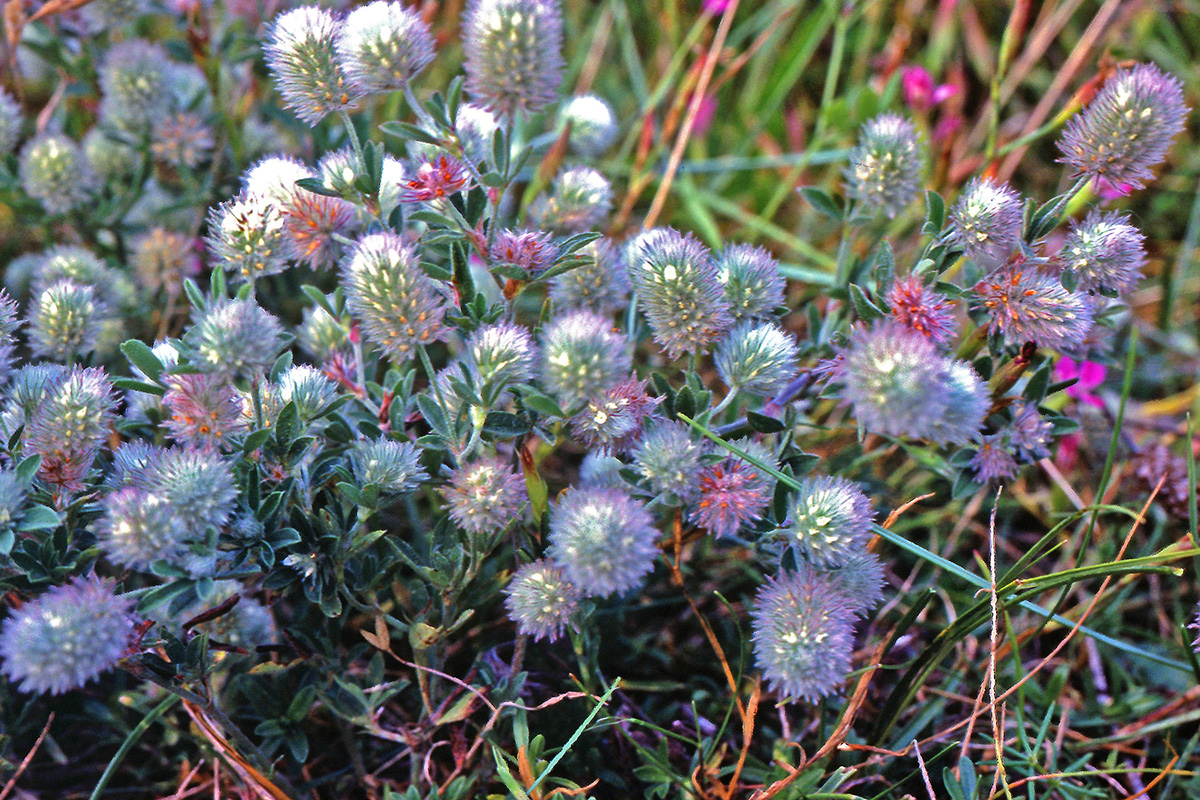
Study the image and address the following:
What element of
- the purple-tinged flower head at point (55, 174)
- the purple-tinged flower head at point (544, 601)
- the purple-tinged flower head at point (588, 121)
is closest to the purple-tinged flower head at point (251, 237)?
the purple-tinged flower head at point (544, 601)

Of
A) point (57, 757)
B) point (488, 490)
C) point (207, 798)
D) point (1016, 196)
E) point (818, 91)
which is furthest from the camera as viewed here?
point (818, 91)

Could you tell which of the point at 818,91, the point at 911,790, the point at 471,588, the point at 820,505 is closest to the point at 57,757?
the point at 471,588

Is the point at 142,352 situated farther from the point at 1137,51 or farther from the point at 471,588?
the point at 1137,51

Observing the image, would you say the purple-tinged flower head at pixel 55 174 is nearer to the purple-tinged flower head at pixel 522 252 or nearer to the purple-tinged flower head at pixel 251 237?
the purple-tinged flower head at pixel 251 237

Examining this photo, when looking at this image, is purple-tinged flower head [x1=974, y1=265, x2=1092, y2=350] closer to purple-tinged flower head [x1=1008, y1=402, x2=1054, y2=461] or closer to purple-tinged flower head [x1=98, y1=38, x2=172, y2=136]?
purple-tinged flower head [x1=1008, y1=402, x2=1054, y2=461]

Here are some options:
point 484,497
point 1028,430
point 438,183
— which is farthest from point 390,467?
point 1028,430

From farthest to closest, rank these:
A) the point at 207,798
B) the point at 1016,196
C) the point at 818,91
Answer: the point at 818,91
the point at 207,798
the point at 1016,196
